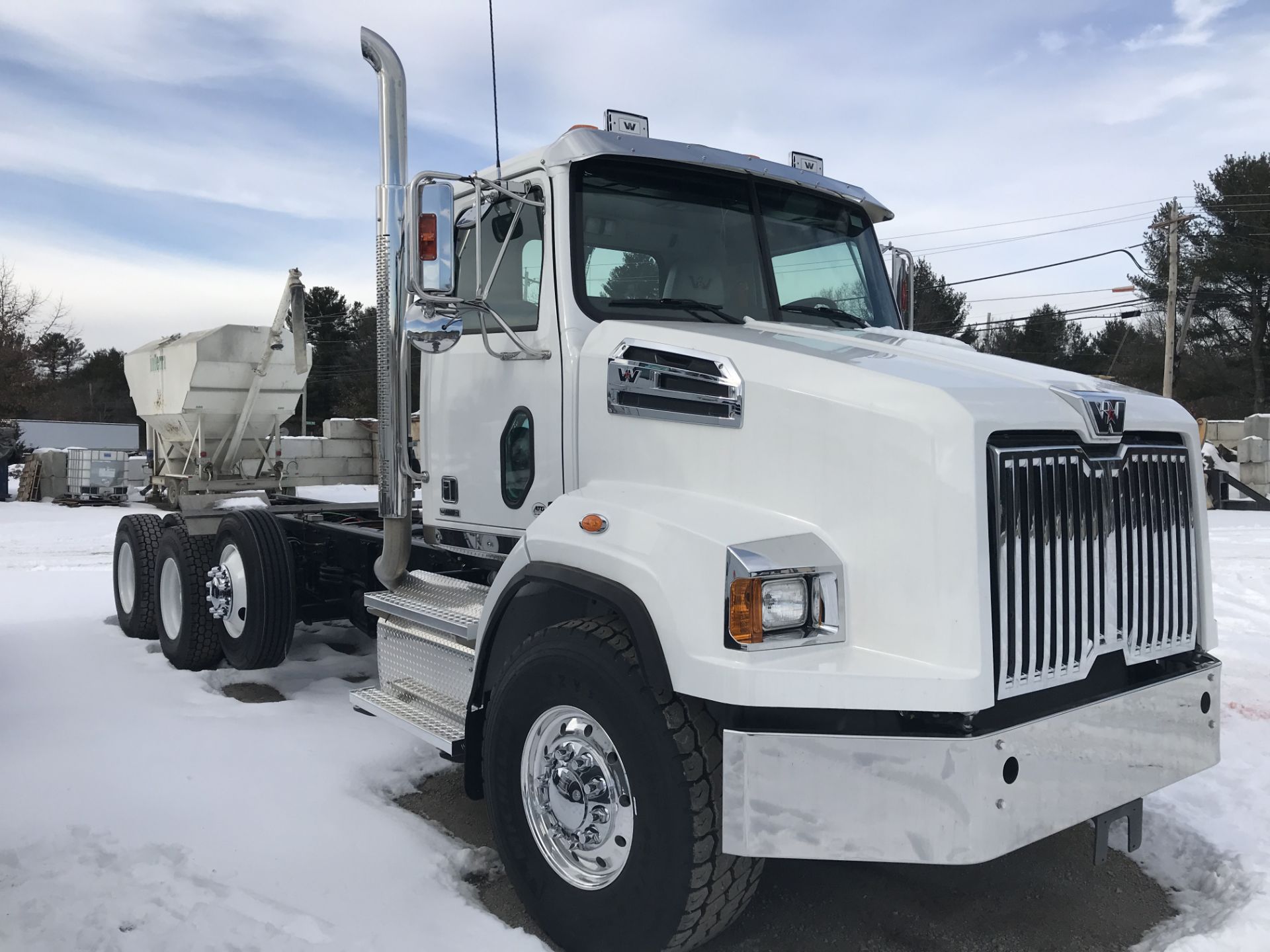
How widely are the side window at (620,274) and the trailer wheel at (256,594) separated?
10.7ft

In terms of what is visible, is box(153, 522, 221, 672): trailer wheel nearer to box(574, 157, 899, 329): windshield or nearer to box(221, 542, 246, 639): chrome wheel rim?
box(221, 542, 246, 639): chrome wheel rim

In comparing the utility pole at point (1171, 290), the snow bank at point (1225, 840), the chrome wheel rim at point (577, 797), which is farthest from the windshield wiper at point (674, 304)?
the utility pole at point (1171, 290)

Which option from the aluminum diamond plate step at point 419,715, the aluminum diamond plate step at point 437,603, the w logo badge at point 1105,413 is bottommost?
the aluminum diamond plate step at point 419,715

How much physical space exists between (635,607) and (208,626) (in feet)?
15.2

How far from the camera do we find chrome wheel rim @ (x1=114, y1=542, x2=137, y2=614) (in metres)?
7.75

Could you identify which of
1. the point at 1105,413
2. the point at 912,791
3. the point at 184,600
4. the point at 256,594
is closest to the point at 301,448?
the point at 184,600

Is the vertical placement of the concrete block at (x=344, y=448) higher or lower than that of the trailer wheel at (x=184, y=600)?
higher

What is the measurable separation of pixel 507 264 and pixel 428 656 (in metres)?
1.68

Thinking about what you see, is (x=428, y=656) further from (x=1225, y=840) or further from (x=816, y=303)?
(x=1225, y=840)

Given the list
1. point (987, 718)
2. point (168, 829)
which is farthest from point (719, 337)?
point (168, 829)

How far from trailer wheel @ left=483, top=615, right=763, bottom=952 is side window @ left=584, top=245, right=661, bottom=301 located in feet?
4.32

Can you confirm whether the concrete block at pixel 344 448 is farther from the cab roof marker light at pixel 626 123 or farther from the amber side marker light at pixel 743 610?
the amber side marker light at pixel 743 610

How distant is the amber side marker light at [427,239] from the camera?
364cm

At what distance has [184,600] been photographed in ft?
21.9
